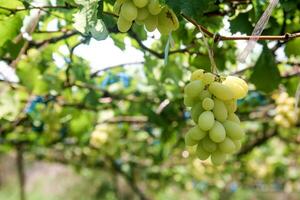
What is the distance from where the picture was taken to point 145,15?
2.45ft

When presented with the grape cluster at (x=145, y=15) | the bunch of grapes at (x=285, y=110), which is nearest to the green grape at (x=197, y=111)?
the grape cluster at (x=145, y=15)

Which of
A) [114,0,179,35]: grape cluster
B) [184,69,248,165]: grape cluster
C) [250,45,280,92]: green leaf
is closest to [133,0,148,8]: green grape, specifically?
[114,0,179,35]: grape cluster

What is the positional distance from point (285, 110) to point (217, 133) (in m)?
1.74

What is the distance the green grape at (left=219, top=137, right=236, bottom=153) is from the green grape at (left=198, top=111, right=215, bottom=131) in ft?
0.13

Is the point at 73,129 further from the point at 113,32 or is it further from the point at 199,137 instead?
the point at 199,137

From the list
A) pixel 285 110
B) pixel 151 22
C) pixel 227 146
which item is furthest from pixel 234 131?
pixel 285 110

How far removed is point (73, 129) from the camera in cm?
267

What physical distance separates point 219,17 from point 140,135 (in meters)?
2.80

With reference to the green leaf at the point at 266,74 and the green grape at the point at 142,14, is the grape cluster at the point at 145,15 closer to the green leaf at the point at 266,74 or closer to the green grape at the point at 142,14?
the green grape at the point at 142,14

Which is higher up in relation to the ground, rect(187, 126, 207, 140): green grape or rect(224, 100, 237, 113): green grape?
rect(224, 100, 237, 113): green grape

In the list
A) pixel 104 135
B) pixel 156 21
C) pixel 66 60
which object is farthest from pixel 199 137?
pixel 104 135

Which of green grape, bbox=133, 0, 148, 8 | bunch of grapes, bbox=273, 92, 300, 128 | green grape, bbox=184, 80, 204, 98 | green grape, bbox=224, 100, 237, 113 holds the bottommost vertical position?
bunch of grapes, bbox=273, 92, 300, 128

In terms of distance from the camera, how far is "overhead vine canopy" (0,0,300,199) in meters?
1.17

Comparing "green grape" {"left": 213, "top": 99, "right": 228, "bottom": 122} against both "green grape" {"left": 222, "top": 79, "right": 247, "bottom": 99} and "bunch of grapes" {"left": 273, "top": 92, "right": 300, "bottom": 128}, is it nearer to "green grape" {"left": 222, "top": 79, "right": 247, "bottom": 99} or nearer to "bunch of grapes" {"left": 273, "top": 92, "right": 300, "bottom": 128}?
"green grape" {"left": 222, "top": 79, "right": 247, "bottom": 99}
